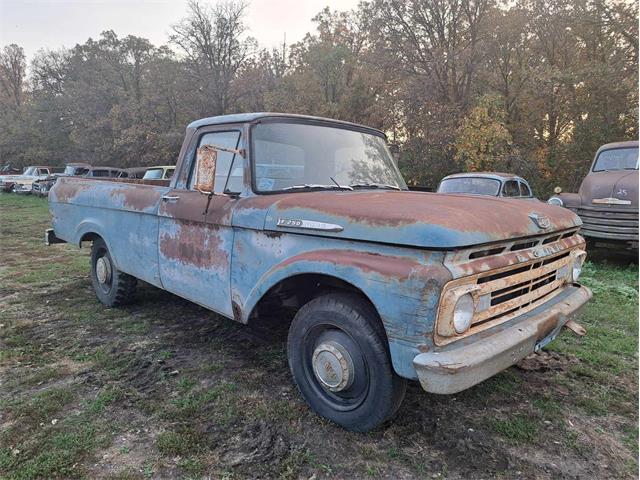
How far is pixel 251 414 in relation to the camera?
2820 millimetres

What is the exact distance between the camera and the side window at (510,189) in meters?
8.95

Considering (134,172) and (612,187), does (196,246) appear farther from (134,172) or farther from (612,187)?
(134,172)

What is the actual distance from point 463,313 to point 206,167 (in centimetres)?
197

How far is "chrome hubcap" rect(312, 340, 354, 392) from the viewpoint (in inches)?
101

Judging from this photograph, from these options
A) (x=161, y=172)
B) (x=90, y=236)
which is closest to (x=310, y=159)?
(x=90, y=236)

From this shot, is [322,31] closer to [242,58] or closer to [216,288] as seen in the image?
[242,58]

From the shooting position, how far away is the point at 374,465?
92.9 inches

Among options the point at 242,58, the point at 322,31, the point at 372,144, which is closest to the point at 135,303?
the point at 372,144

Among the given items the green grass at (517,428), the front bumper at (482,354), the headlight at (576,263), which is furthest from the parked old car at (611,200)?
the green grass at (517,428)

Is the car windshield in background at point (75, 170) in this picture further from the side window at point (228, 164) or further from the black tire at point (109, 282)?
the side window at point (228, 164)

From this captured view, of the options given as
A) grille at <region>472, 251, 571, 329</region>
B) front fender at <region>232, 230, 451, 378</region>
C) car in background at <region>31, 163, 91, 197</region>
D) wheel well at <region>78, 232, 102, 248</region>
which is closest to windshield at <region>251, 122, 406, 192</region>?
front fender at <region>232, 230, 451, 378</region>

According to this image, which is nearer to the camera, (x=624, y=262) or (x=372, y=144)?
(x=372, y=144)

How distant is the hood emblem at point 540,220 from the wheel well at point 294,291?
1.28 meters

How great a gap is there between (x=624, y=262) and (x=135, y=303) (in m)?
8.37
